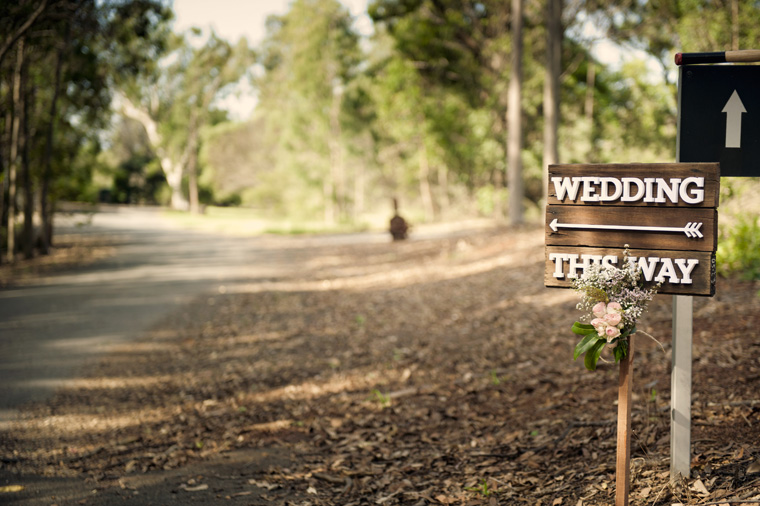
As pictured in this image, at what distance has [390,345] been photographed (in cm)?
802

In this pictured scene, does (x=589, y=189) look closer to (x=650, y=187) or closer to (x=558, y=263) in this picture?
(x=650, y=187)

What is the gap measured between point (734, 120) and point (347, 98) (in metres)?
33.7

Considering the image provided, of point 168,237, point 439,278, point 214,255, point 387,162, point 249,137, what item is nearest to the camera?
point 439,278

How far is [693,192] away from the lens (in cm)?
310

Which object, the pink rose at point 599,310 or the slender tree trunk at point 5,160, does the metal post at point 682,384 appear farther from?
the slender tree trunk at point 5,160

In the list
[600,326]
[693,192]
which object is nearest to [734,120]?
[693,192]

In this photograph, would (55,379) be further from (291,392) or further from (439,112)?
(439,112)

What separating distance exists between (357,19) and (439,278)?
84.0ft

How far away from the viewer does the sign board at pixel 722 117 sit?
10.6 feet

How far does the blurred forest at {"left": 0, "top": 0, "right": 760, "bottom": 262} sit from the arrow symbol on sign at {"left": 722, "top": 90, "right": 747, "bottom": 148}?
7.86m

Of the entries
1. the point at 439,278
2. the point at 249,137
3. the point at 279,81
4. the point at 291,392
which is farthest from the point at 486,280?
the point at 249,137

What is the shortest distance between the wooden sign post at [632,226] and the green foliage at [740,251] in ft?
18.3

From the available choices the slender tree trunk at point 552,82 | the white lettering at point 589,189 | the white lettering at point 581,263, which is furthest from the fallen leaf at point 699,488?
the slender tree trunk at point 552,82

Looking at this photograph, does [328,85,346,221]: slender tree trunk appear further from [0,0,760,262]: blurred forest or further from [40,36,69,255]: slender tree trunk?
[40,36,69,255]: slender tree trunk
